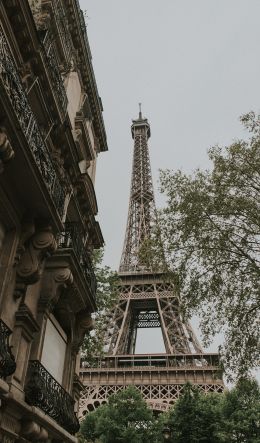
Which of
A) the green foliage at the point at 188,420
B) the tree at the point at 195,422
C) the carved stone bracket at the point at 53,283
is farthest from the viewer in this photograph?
the green foliage at the point at 188,420

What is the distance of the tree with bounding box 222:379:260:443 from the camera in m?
30.0

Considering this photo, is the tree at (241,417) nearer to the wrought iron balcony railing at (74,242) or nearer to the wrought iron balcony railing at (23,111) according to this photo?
the wrought iron balcony railing at (74,242)

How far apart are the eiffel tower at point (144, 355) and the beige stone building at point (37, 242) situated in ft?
85.5

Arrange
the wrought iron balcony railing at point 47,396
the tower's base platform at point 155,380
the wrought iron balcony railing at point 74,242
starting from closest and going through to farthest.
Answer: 1. the wrought iron balcony railing at point 47,396
2. the wrought iron balcony railing at point 74,242
3. the tower's base platform at point 155,380

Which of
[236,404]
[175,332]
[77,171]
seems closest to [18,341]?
[77,171]

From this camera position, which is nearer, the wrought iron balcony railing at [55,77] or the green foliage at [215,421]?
the wrought iron balcony railing at [55,77]

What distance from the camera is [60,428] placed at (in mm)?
10086

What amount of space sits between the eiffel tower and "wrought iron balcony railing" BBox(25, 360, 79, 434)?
90.5 feet

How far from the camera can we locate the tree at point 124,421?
109 ft

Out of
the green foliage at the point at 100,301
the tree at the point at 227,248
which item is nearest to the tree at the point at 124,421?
the green foliage at the point at 100,301

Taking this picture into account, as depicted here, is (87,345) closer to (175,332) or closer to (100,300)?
A: (100,300)

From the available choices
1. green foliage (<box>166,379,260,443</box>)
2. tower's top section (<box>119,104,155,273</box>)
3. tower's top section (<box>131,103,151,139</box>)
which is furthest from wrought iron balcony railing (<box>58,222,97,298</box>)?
tower's top section (<box>131,103,151,139</box>)

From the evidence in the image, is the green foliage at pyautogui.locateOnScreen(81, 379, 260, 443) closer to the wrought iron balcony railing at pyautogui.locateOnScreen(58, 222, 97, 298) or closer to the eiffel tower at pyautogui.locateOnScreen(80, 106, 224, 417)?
the eiffel tower at pyautogui.locateOnScreen(80, 106, 224, 417)

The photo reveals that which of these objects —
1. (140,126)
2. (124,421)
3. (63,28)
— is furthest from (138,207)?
(63,28)
